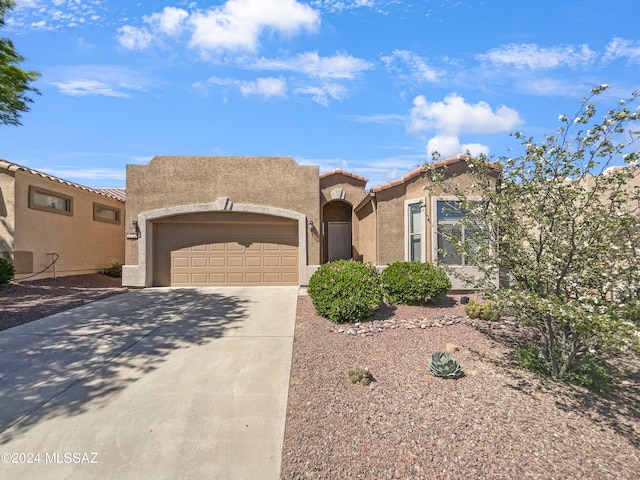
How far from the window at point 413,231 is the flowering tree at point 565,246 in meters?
5.06

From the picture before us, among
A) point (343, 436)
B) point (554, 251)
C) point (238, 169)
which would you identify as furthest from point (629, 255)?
point (238, 169)

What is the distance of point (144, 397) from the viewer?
4.06m

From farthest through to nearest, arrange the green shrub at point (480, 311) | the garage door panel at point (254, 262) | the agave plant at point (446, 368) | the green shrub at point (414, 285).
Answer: the garage door panel at point (254, 262) → the green shrub at point (414, 285) → the green shrub at point (480, 311) → the agave plant at point (446, 368)

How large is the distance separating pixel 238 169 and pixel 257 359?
8154 mm

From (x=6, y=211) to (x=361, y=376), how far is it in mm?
12775

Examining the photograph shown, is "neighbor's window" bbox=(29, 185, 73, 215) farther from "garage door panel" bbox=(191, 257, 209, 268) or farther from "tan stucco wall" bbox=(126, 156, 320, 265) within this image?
"garage door panel" bbox=(191, 257, 209, 268)

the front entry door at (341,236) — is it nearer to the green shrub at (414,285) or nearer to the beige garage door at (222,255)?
the beige garage door at (222,255)

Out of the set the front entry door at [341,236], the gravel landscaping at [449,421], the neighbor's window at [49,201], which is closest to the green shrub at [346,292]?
the gravel landscaping at [449,421]

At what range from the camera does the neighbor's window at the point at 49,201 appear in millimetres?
11945

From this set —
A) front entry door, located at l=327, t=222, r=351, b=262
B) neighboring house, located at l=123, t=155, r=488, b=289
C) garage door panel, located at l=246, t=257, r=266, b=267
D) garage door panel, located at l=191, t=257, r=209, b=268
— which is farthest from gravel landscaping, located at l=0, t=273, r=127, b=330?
front entry door, located at l=327, t=222, r=351, b=262

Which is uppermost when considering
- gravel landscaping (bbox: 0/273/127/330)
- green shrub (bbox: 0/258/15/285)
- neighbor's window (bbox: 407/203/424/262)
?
neighbor's window (bbox: 407/203/424/262)

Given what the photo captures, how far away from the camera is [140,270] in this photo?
37.8 ft

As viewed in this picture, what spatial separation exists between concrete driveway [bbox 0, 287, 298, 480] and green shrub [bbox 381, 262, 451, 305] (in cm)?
242

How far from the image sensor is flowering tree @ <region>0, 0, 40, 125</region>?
988cm
